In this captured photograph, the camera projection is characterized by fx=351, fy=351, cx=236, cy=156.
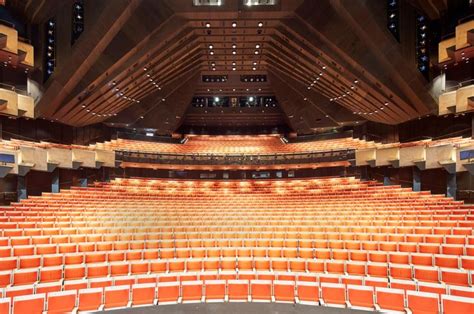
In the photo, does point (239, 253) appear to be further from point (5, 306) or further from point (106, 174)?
point (106, 174)

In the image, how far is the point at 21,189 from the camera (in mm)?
9289

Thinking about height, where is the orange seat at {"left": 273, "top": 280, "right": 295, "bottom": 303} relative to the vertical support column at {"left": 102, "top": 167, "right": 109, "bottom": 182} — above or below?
below

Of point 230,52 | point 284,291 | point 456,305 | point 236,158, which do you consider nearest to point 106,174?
point 236,158

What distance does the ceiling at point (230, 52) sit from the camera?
8.02 metres

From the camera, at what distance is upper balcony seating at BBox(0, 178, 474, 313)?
3654mm

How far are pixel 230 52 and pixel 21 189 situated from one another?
730 cm

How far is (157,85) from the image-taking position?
41.5 feet

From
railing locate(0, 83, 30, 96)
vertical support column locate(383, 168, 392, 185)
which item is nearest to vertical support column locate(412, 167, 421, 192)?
vertical support column locate(383, 168, 392, 185)

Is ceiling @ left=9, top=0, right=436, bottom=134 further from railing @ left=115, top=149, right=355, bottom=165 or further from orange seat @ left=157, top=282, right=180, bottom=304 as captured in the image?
orange seat @ left=157, top=282, right=180, bottom=304

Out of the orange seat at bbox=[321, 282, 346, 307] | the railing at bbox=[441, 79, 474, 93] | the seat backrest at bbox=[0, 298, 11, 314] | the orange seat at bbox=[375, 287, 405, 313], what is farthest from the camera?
the railing at bbox=[441, 79, 474, 93]

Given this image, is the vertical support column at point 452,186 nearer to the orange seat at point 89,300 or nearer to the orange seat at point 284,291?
the orange seat at point 284,291

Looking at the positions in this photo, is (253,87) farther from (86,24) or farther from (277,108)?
(86,24)

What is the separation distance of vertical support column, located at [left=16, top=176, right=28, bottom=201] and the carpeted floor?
7.62 metres

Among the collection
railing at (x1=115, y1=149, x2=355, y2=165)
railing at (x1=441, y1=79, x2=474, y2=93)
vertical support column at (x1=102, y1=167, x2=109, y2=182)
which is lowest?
vertical support column at (x1=102, y1=167, x2=109, y2=182)
